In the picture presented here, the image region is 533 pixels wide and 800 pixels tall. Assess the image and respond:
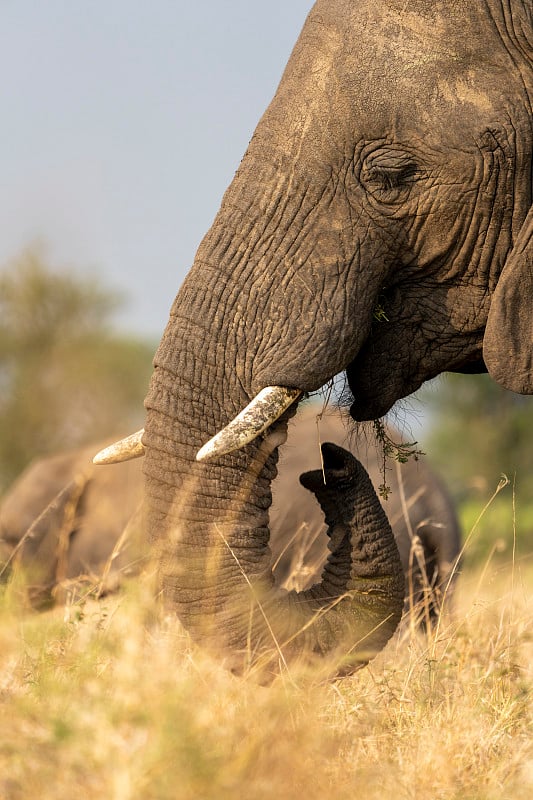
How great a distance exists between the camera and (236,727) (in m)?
2.96

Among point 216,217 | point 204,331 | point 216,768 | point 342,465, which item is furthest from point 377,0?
point 216,768

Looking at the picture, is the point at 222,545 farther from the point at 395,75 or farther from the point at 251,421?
the point at 395,75

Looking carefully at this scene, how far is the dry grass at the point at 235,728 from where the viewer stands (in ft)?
8.79

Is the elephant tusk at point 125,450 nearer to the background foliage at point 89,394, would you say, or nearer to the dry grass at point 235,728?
the dry grass at point 235,728

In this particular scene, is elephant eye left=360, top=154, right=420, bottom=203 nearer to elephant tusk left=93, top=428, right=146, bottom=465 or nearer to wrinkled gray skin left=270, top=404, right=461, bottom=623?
elephant tusk left=93, top=428, right=146, bottom=465

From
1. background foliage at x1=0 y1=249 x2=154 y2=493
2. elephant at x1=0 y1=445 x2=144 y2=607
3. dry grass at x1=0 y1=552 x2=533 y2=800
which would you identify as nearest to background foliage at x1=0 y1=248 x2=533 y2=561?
background foliage at x1=0 y1=249 x2=154 y2=493

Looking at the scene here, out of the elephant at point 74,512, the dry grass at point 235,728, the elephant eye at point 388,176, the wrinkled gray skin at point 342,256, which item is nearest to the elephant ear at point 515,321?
the wrinkled gray skin at point 342,256

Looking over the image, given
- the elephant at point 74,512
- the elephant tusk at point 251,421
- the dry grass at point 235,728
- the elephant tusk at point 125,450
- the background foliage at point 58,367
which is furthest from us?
the background foliage at point 58,367

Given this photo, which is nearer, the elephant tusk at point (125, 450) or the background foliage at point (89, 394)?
the elephant tusk at point (125, 450)

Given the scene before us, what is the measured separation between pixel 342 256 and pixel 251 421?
0.66 meters

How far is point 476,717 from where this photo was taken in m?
4.16

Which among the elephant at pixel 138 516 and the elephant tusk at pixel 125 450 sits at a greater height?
the elephant tusk at pixel 125 450

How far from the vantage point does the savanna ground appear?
8.79ft

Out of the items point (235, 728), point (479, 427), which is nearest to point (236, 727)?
point (235, 728)
